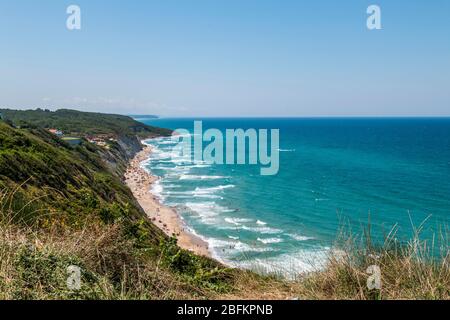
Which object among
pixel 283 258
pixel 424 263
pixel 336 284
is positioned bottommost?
pixel 283 258

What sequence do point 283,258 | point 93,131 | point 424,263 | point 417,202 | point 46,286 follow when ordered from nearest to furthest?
point 46,286 → point 424,263 → point 283,258 → point 417,202 → point 93,131

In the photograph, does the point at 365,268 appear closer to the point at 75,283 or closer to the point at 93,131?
the point at 75,283

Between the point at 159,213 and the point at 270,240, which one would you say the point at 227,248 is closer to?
the point at 270,240

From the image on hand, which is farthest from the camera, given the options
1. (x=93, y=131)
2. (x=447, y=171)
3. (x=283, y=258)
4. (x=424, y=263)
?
(x=93, y=131)

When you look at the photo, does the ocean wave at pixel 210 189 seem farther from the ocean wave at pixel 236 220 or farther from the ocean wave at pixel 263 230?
the ocean wave at pixel 263 230

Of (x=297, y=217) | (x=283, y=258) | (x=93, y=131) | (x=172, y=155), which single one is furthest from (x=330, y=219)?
(x=93, y=131)

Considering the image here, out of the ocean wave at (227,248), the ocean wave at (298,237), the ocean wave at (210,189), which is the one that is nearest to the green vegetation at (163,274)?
the ocean wave at (227,248)

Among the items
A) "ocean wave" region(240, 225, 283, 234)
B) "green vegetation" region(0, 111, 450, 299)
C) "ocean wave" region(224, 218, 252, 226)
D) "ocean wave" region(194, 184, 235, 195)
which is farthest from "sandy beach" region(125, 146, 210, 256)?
"green vegetation" region(0, 111, 450, 299)

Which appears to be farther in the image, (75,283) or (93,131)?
(93,131)

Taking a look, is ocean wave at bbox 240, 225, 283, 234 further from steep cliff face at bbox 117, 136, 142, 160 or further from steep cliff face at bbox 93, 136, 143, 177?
steep cliff face at bbox 117, 136, 142, 160
